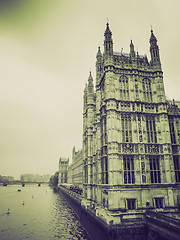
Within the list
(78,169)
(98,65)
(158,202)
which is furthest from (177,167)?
(78,169)

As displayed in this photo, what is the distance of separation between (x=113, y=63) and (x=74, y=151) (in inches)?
4247

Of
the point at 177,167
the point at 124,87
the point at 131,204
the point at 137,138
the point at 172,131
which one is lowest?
the point at 131,204

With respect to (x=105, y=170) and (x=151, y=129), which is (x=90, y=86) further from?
(x=105, y=170)

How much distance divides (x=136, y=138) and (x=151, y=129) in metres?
4.32

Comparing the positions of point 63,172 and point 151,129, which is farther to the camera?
point 63,172

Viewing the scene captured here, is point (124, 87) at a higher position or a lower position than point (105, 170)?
higher

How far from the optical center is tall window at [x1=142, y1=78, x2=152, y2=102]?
39.4 metres

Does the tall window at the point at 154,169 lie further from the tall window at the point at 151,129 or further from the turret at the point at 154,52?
the turret at the point at 154,52

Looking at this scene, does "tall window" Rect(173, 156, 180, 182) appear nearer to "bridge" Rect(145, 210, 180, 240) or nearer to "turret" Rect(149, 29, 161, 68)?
"bridge" Rect(145, 210, 180, 240)

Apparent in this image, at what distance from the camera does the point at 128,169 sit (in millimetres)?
34344

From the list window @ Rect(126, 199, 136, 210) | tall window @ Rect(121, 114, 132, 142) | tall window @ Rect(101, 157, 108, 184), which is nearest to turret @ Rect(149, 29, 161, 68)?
tall window @ Rect(121, 114, 132, 142)

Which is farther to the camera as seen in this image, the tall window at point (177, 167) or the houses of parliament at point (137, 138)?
the tall window at point (177, 167)

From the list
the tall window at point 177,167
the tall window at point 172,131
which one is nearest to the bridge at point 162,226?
the tall window at point 177,167

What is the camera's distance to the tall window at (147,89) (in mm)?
39438
